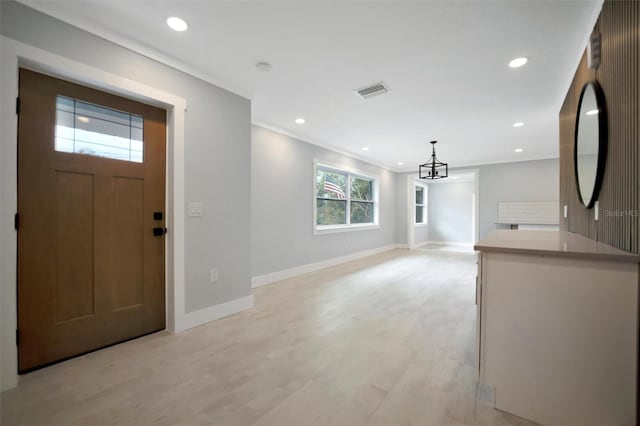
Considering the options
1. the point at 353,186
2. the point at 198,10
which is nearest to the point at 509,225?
the point at 353,186

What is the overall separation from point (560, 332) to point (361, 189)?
5606 millimetres

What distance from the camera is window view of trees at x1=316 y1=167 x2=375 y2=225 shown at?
544 cm

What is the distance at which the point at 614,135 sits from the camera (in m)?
1.52

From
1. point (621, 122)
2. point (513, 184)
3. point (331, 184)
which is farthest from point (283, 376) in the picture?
point (513, 184)

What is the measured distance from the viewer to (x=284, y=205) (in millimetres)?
4484

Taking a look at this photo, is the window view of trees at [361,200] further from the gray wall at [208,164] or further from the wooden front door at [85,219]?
the wooden front door at [85,219]

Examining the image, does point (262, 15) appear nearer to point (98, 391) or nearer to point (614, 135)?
point (614, 135)

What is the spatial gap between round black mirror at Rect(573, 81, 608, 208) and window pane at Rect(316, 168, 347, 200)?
12.4ft

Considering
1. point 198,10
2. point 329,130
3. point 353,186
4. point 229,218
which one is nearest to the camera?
point 198,10

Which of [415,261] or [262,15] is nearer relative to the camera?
[262,15]

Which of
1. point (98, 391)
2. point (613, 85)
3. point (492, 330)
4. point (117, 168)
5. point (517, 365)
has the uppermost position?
point (613, 85)

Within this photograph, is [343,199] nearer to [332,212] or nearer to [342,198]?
[342,198]

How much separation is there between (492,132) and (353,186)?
9.71ft

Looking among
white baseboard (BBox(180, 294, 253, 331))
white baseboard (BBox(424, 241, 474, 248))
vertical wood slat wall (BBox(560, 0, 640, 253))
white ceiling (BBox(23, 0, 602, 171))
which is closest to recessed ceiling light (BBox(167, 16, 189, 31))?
white ceiling (BBox(23, 0, 602, 171))
